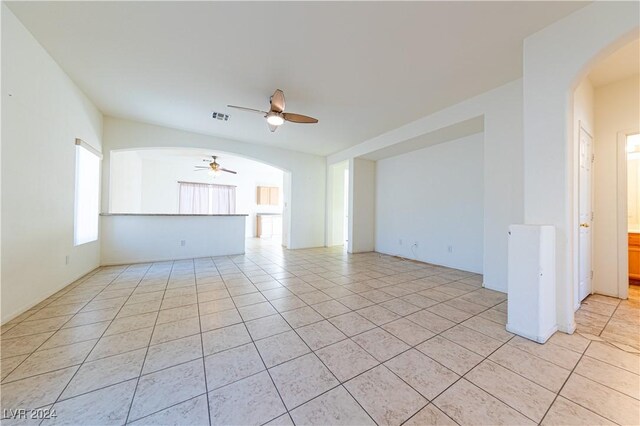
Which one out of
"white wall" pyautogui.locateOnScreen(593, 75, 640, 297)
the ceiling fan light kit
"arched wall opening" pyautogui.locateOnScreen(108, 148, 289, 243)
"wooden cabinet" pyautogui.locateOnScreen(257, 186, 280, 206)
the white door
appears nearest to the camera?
the white door

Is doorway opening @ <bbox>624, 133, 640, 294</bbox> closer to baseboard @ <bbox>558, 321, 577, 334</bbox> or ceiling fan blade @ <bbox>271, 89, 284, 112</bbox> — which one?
baseboard @ <bbox>558, 321, 577, 334</bbox>

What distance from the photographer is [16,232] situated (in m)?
2.14

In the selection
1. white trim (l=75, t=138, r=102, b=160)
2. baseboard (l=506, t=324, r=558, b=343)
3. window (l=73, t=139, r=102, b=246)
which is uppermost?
white trim (l=75, t=138, r=102, b=160)

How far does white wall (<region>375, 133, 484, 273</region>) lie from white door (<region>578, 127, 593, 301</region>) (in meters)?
1.18

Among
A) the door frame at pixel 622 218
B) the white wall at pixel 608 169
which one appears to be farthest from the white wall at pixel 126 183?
the door frame at pixel 622 218

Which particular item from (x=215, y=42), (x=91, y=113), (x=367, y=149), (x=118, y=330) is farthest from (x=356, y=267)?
(x=91, y=113)

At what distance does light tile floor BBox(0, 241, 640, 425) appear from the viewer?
1.19m

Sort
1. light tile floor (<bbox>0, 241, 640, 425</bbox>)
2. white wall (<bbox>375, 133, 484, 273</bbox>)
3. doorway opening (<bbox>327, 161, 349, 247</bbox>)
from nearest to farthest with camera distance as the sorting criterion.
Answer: light tile floor (<bbox>0, 241, 640, 425</bbox>) → white wall (<bbox>375, 133, 484, 273</bbox>) → doorway opening (<bbox>327, 161, 349, 247</bbox>)

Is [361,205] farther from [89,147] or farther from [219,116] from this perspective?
[89,147]

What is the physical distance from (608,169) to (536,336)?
273cm

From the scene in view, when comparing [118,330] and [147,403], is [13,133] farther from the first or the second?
[147,403]

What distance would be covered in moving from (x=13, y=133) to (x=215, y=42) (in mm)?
2074

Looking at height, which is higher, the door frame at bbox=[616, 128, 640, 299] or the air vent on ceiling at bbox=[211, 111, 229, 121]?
the air vent on ceiling at bbox=[211, 111, 229, 121]

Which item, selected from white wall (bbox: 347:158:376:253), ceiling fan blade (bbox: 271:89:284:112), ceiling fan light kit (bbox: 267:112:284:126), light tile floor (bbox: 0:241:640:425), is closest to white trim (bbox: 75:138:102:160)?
light tile floor (bbox: 0:241:640:425)
